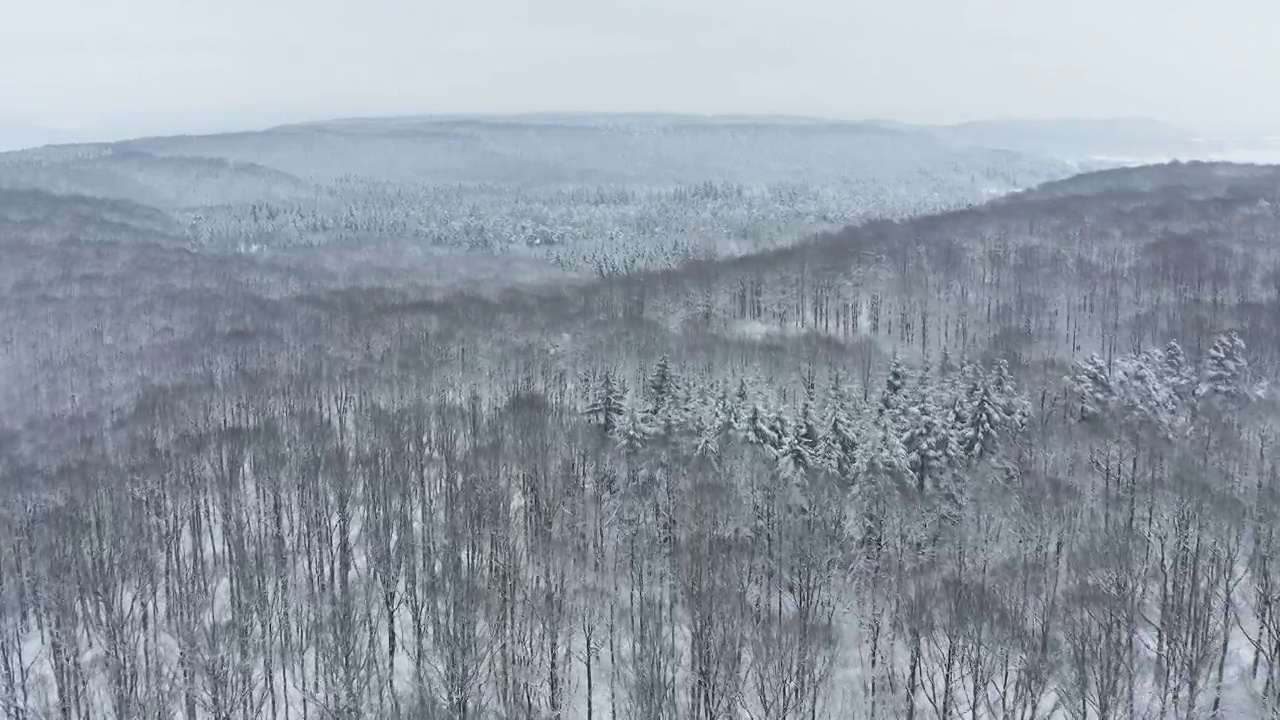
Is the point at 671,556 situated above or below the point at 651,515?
below

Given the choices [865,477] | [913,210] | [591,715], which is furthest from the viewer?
[913,210]

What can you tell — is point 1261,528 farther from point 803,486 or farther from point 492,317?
point 492,317

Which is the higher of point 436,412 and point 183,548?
point 436,412

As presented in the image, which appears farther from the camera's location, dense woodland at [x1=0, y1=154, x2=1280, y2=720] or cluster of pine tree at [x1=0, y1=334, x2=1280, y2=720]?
dense woodland at [x1=0, y1=154, x2=1280, y2=720]

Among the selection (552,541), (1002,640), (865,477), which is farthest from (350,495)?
(1002,640)

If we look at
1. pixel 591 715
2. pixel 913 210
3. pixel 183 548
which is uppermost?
pixel 913 210

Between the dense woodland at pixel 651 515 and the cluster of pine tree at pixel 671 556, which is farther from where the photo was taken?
the dense woodland at pixel 651 515

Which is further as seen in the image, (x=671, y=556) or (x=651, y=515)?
(x=651, y=515)

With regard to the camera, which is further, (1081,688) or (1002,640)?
(1002,640)
